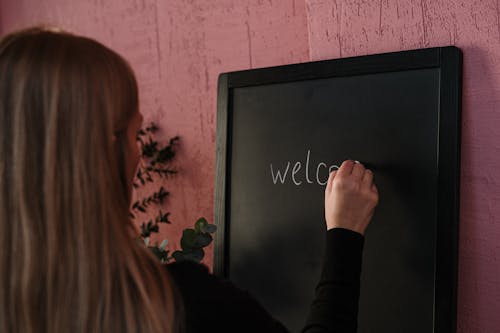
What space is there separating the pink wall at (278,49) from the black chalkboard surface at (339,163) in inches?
2.3

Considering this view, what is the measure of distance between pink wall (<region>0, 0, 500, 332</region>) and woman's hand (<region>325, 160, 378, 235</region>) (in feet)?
0.56

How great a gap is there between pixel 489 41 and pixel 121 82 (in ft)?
2.13

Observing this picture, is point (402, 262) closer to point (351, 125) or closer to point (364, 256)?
point (364, 256)

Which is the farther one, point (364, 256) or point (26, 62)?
point (364, 256)

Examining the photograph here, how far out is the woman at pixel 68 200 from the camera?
671 mm

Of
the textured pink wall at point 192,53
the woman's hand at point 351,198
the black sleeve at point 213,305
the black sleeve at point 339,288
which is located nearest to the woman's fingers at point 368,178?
the woman's hand at point 351,198

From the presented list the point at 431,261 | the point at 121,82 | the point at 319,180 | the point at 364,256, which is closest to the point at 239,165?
the point at 319,180

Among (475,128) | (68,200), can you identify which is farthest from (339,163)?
(68,200)

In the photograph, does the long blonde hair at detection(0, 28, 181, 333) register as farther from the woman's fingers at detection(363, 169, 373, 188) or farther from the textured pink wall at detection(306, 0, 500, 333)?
the textured pink wall at detection(306, 0, 500, 333)

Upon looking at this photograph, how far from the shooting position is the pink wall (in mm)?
1025

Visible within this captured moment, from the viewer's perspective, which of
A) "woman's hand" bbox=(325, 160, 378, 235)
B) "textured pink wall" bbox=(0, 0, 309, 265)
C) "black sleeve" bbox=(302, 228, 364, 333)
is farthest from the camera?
"textured pink wall" bbox=(0, 0, 309, 265)

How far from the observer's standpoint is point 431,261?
1.02 meters

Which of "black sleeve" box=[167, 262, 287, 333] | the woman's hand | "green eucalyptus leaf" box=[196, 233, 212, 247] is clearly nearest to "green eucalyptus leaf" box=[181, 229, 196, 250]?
"green eucalyptus leaf" box=[196, 233, 212, 247]

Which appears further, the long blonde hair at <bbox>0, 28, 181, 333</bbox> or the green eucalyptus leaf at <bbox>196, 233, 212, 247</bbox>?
the green eucalyptus leaf at <bbox>196, 233, 212, 247</bbox>
